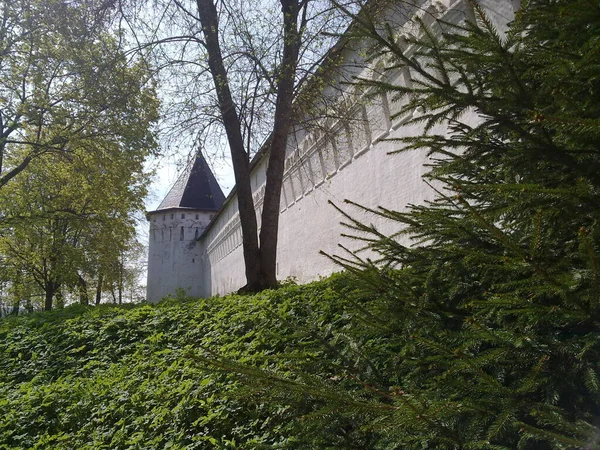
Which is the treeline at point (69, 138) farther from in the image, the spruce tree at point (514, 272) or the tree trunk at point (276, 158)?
the spruce tree at point (514, 272)

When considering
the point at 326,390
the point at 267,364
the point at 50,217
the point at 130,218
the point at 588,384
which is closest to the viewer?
the point at 588,384

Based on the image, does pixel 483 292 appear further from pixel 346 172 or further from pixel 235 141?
pixel 346 172

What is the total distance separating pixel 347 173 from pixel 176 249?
91.9ft

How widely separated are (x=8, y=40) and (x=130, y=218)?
385 inches

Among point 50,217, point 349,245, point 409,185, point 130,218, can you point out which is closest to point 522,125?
point 409,185

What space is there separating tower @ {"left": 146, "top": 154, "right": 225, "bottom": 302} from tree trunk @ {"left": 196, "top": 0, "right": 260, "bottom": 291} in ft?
87.2

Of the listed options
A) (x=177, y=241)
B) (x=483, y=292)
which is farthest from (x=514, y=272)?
(x=177, y=241)

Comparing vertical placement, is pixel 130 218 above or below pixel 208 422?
above

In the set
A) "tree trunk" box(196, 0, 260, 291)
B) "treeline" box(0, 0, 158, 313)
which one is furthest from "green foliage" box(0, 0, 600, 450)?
"treeline" box(0, 0, 158, 313)

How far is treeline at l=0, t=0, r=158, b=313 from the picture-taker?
10.3 meters

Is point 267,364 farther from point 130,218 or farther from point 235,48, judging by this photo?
point 130,218

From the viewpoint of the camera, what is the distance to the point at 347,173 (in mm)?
9930

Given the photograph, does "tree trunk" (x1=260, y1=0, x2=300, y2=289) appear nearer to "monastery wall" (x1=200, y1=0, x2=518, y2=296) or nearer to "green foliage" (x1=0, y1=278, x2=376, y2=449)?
"monastery wall" (x1=200, y1=0, x2=518, y2=296)

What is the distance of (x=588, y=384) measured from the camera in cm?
175
